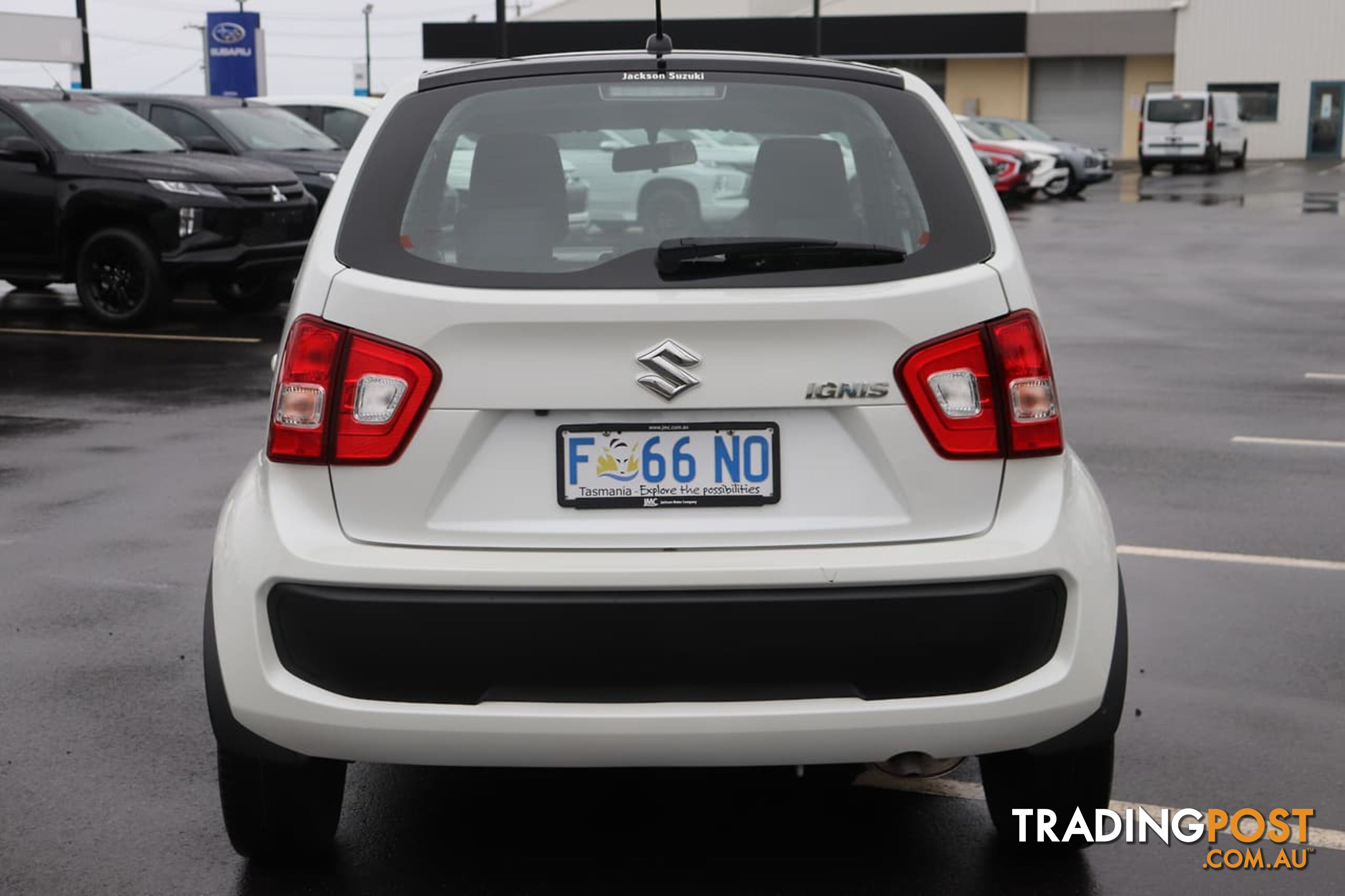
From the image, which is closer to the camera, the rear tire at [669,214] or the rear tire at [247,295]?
the rear tire at [669,214]

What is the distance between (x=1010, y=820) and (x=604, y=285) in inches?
56.4

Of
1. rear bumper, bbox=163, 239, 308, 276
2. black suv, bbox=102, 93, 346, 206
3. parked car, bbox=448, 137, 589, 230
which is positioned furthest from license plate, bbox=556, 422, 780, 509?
black suv, bbox=102, 93, 346, 206

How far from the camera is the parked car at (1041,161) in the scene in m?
33.1

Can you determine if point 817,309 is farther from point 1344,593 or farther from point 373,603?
point 1344,593

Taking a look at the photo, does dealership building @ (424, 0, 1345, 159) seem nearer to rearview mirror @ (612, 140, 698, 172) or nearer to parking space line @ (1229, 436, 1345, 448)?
parking space line @ (1229, 436, 1345, 448)

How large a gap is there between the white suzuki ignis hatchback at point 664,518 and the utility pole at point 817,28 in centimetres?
3056

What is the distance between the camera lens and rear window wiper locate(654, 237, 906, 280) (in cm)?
305

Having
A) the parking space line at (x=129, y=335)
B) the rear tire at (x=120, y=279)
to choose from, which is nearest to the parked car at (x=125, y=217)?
the rear tire at (x=120, y=279)

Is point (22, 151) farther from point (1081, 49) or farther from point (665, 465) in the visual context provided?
point (1081, 49)

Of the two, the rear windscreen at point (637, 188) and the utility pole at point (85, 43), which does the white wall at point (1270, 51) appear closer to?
the utility pole at point (85, 43)

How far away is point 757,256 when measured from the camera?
3.09 meters

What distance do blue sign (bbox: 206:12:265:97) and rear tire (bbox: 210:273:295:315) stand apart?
2976 centimetres

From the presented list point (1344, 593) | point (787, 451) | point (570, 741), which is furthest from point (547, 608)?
point (1344, 593)

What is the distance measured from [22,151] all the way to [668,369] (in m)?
11.6
